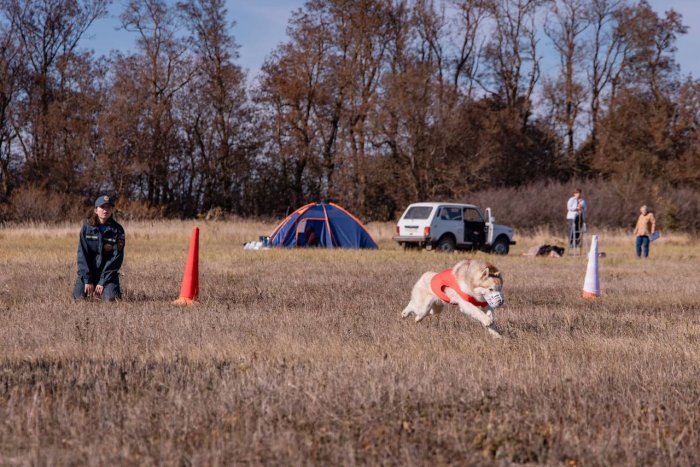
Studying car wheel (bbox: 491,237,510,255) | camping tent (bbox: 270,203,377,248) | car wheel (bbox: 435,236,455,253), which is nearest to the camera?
car wheel (bbox: 435,236,455,253)

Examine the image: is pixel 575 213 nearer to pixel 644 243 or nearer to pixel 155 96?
pixel 644 243

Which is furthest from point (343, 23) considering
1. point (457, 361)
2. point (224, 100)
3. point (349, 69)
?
point (457, 361)

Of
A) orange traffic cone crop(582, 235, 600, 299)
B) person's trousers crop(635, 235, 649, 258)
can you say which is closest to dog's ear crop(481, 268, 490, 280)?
orange traffic cone crop(582, 235, 600, 299)

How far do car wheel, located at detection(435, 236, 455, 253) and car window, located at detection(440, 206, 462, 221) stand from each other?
618mm

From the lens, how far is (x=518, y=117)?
4869 cm

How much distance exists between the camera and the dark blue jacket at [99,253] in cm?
1081

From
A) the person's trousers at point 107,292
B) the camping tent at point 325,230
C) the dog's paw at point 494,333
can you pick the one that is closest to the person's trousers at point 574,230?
the camping tent at point 325,230

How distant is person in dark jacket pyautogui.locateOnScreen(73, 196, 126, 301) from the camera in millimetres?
10820

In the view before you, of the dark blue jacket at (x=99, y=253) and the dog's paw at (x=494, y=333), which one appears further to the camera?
the dark blue jacket at (x=99, y=253)

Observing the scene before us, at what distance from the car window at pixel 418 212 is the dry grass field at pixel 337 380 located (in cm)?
1321

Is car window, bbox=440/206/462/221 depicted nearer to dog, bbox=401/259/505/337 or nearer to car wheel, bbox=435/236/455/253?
car wheel, bbox=435/236/455/253

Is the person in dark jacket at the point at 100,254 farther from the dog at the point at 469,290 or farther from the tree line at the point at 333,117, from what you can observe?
the tree line at the point at 333,117

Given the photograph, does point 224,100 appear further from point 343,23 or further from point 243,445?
point 243,445

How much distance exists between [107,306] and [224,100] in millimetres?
36750
